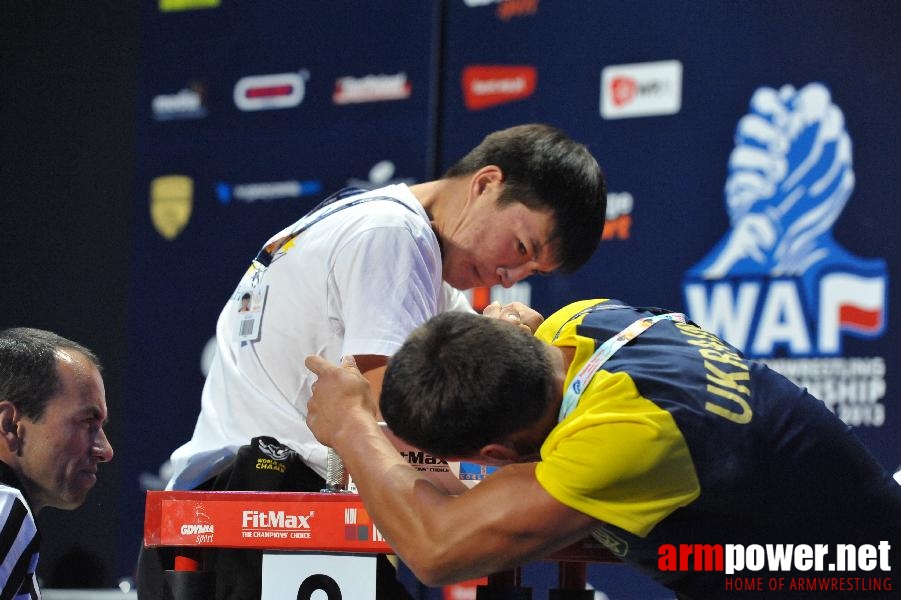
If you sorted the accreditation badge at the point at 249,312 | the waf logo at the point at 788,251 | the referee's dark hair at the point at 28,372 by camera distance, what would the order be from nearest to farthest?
1. the accreditation badge at the point at 249,312
2. the referee's dark hair at the point at 28,372
3. the waf logo at the point at 788,251

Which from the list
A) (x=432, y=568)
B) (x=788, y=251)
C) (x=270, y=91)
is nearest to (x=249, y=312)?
(x=432, y=568)

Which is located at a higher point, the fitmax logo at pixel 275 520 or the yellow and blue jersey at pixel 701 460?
the yellow and blue jersey at pixel 701 460

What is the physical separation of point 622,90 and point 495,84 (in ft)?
1.50

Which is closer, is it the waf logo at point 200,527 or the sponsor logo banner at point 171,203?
the waf logo at point 200,527

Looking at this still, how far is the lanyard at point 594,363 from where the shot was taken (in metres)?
1.52

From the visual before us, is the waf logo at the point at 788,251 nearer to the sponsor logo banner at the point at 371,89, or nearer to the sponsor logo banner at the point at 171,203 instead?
the sponsor logo banner at the point at 371,89

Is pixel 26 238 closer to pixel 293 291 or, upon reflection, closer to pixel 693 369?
pixel 293 291

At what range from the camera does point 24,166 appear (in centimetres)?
495

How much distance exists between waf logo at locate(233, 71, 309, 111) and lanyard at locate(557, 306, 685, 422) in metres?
3.04

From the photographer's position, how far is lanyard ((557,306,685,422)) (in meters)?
1.52

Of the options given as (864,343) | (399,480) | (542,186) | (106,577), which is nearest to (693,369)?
(399,480)

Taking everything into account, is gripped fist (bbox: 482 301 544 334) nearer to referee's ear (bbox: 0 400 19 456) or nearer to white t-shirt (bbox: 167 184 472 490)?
white t-shirt (bbox: 167 184 472 490)

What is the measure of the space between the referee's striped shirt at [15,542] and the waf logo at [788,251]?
2330 mm

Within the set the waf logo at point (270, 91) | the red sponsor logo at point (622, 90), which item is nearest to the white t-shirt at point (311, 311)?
the red sponsor logo at point (622, 90)
